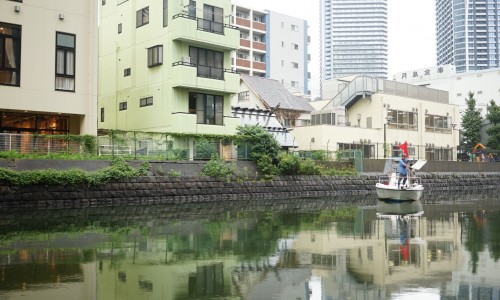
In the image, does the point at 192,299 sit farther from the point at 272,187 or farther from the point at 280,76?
the point at 280,76

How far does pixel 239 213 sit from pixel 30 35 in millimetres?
14455

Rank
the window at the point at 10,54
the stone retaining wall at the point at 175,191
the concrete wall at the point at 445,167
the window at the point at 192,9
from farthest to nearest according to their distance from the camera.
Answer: the concrete wall at the point at 445,167 < the window at the point at 192,9 < the window at the point at 10,54 < the stone retaining wall at the point at 175,191

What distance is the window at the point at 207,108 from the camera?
1357 inches

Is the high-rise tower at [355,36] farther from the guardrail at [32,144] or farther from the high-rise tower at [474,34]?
the guardrail at [32,144]

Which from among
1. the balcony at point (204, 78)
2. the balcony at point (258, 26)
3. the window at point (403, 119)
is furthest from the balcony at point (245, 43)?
the balcony at point (204, 78)

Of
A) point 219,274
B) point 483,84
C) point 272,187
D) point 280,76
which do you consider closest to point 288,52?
point 280,76

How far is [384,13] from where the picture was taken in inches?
6841

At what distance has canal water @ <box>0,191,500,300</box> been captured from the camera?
25.0 ft

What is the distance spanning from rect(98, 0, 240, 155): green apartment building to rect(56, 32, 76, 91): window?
7.21 metres

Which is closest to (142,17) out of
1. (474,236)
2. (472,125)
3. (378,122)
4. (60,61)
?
(60,61)

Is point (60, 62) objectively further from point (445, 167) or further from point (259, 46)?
point (259, 46)

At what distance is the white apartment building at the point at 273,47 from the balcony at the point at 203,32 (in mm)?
29223

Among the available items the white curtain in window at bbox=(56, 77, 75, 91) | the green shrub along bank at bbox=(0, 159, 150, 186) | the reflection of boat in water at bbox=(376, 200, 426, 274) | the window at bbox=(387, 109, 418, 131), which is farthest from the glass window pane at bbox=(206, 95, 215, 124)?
the window at bbox=(387, 109, 418, 131)

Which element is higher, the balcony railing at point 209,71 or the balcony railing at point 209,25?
the balcony railing at point 209,25
